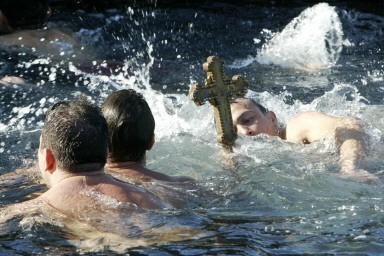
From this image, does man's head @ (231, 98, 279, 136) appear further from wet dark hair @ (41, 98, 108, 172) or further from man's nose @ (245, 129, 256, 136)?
wet dark hair @ (41, 98, 108, 172)

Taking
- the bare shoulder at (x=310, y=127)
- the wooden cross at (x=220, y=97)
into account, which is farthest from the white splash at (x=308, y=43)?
the wooden cross at (x=220, y=97)

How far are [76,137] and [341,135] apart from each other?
2057 mm

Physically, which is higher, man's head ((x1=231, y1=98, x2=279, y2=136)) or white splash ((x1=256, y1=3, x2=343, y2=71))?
white splash ((x1=256, y1=3, x2=343, y2=71))

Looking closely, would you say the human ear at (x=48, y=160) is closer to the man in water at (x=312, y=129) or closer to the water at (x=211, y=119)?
the water at (x=211, y=119)

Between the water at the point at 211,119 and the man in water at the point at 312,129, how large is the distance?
0.28 ft

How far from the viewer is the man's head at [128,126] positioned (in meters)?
4.61

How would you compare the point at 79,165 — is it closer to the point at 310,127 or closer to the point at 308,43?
the point at 310,127

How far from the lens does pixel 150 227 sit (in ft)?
13.2

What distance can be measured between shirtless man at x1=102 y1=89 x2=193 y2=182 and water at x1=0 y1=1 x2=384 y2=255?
220mm

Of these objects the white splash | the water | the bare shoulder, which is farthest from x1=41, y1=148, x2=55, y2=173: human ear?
the white splash

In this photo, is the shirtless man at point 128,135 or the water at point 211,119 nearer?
the water at point 211,119

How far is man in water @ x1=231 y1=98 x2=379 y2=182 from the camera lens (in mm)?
5371

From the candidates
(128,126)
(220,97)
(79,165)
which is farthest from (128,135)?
(220,97)

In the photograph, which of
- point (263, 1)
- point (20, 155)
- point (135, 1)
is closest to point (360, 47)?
point (263, 1)
